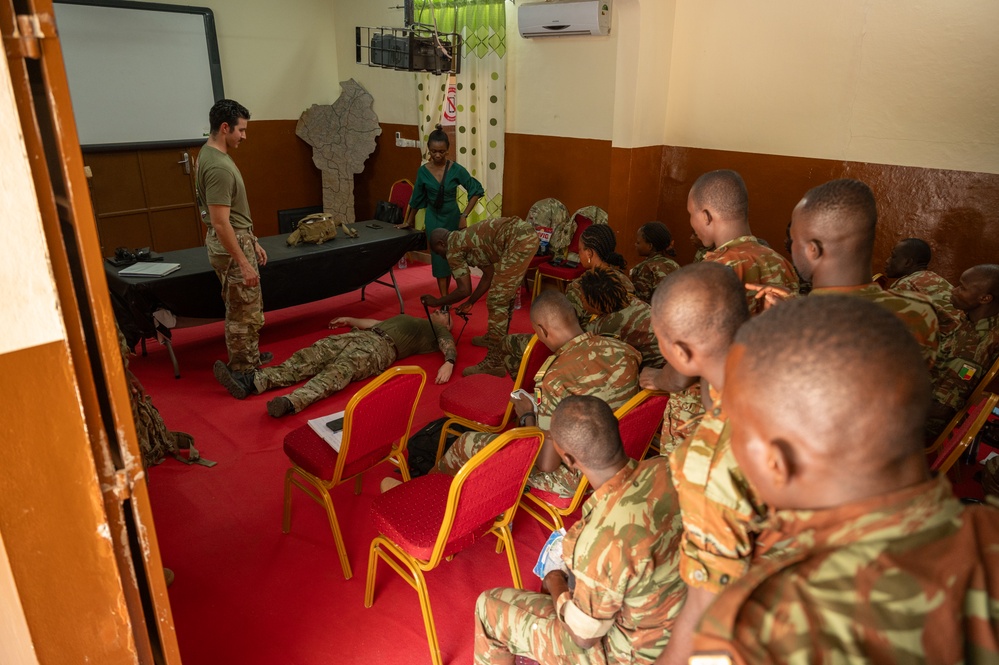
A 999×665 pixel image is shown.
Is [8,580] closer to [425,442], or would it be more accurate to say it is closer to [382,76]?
[425,442]

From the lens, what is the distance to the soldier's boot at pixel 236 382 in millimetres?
3812

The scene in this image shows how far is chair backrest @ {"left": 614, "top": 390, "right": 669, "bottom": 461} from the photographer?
83.6 inches

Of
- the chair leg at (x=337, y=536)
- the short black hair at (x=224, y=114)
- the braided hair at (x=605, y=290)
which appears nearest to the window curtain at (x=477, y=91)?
the short black hair at (x=224, y=114)

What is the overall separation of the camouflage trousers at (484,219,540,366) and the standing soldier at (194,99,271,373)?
1.57 meters

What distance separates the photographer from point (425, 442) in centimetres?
317

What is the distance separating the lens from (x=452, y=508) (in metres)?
1.76

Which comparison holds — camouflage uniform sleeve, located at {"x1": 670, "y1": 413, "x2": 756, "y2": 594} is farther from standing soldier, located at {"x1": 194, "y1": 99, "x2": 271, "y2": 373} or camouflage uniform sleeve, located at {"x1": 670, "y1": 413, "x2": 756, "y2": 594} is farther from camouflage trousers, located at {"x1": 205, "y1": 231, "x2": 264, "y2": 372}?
camouflage trousers, located at {"x1": 205, "y1": 231, "x2": 264, "y2": 372}

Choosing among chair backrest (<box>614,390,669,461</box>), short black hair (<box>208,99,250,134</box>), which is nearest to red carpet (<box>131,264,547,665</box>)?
chair backrest (<box>614,390,669,461</box>)

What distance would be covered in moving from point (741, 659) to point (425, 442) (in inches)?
102

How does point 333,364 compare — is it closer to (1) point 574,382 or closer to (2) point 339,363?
(2) point 339,363

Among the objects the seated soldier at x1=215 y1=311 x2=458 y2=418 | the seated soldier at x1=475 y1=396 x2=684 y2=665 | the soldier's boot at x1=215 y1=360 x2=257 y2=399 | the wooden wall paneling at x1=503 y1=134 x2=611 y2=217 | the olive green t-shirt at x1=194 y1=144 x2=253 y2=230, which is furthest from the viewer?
the wooden wall paneling at x1=503 y1=134 x2=611 y2=217

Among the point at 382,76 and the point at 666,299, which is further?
the point at 382,76

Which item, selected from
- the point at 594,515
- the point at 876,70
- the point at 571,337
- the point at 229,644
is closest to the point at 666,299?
the point at 594,515

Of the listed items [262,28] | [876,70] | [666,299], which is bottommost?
[666,299]
